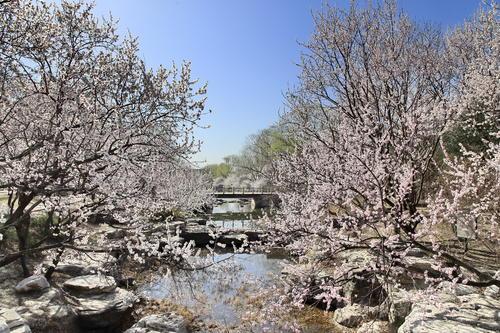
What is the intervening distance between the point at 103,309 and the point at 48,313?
1248mm

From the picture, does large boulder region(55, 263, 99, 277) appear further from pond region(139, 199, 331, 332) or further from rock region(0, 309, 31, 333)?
rock region(0, 309, 31, 333)

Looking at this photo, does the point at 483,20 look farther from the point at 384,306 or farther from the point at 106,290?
the point at 106,290

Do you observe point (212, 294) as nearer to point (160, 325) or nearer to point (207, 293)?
point (207, 293)

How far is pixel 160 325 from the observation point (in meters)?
7.93

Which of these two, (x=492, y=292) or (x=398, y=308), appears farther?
(x=398, y=308)

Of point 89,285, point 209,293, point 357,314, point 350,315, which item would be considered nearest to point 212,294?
point 209,293

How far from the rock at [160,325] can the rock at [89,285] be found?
1396mm

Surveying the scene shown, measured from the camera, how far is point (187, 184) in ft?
84.8

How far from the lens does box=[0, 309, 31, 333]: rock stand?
19.1 feet

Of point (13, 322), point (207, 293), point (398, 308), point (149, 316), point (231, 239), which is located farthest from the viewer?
point (231, 239)

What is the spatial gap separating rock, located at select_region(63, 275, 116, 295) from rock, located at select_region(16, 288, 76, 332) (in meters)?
0.96

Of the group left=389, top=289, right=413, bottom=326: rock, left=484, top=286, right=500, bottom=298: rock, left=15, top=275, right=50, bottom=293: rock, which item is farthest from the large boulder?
left=484, top=286, right=500, bottom=298: rock

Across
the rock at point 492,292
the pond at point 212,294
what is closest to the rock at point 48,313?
the pond at point 212,294

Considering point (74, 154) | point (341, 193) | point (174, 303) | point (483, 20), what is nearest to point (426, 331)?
point (341, 193)
